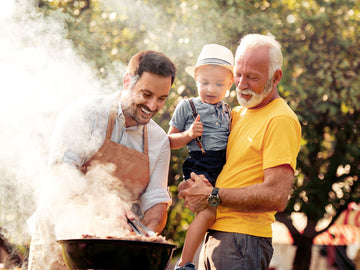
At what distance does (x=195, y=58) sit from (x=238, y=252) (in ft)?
13.3

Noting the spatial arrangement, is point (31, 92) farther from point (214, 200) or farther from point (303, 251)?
point (303, 251)

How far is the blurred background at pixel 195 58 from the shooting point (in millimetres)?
5605

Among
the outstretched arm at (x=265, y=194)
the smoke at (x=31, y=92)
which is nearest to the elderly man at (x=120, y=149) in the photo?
the smoke at (x=31, y=92)

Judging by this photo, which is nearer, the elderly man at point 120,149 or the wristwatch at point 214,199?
the wristwatch at point 214,199

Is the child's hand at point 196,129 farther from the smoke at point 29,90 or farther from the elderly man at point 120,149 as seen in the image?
the smoke at point 29,90

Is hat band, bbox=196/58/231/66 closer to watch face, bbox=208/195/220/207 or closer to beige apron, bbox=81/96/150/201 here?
beige apron, bbox=81/96/150/201

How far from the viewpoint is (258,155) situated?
3.13m

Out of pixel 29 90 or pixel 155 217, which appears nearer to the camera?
pixel 155 217

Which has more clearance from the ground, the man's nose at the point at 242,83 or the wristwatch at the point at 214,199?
the man's nose at the point at 242,83

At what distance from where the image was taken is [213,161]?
338 cm

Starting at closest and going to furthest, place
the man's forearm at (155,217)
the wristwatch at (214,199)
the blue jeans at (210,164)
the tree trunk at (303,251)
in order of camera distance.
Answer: the wristwatch at (214,199)
the blue jeans at (210,164)
the man's forearm at (155,217)
the tree trunk at (303,251)

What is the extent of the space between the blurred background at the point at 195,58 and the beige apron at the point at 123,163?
6.12 ft

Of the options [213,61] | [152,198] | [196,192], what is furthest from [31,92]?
[196,192]

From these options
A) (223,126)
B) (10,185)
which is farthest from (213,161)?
(10,185)
